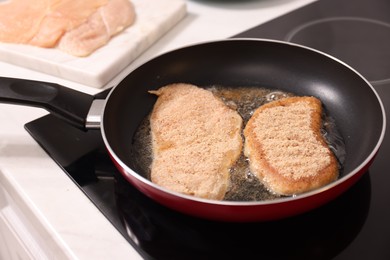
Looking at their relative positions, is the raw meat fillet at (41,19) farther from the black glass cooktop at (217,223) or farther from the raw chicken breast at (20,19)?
the black glass cooktop at (217,223)

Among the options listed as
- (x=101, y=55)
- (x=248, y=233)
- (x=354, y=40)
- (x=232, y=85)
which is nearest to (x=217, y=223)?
(x=248, y=233)

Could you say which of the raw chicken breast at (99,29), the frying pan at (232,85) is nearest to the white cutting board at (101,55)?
the raw chicken breast at (99,29)

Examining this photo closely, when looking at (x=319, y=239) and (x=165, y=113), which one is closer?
(x=319, y=239)

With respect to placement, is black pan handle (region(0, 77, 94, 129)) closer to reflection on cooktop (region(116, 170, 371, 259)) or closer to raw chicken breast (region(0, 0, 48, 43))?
reflection on cooktop (region(116, 170, 371, 259))

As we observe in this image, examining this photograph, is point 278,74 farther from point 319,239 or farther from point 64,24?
point 64,24

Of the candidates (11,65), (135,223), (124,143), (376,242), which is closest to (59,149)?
(124,143)
